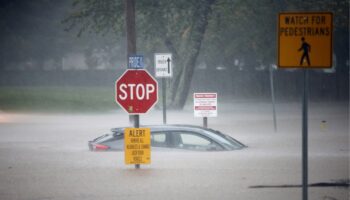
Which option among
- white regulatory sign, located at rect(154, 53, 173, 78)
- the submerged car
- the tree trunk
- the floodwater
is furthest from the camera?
the tree trunk

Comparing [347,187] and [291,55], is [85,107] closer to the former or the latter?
[347,187]

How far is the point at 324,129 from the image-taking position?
27.8m

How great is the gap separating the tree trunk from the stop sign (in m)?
29.2

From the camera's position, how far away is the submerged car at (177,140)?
1706 centimetres

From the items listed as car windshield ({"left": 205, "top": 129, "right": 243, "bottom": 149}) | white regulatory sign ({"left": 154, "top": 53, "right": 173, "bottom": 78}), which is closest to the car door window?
car windshield ({"left": 205, "top": 129, "right": 243, "bottom": 149})

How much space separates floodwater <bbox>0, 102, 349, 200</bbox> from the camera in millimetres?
11438

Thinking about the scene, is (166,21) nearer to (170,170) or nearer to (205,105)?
(205,105)

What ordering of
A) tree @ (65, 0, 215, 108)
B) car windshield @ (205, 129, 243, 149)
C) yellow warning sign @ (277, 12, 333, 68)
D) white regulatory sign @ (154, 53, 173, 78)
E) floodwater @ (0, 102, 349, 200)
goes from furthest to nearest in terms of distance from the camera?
tree @ (65, 0, 215, 108)
white regulatory sign @ (154, 53, 173, 78)
car windshield @ (205, 129, 243, 149)
floodwater @ (0, 102, 349, 200)
yellow warning sign @ (277, 12, 333, 68)

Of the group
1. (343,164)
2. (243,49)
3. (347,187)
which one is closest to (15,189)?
(347,187)

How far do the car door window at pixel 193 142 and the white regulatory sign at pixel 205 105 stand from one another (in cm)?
426

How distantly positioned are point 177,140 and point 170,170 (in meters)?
2.88

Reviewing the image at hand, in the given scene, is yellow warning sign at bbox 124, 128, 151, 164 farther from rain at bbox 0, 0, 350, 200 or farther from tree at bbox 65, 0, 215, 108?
tree at bbox 65, 0, 215, 108

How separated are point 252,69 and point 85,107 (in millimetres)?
23505

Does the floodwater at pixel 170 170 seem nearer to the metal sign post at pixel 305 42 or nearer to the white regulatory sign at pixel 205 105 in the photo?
the white regulatory sign at pixel 205 105
